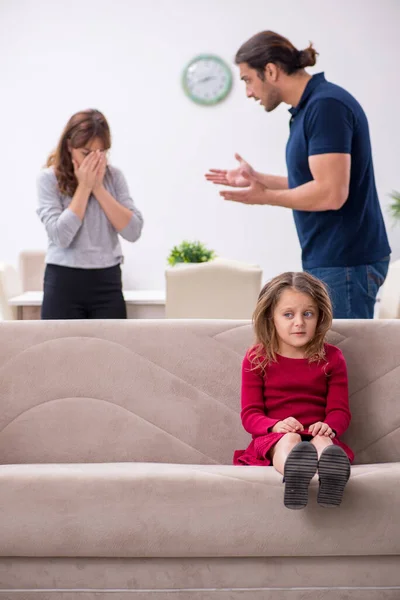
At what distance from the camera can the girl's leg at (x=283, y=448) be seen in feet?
5.75

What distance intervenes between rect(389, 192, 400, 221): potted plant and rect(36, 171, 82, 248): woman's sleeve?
374 centimetres

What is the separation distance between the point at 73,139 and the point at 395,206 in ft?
12.2

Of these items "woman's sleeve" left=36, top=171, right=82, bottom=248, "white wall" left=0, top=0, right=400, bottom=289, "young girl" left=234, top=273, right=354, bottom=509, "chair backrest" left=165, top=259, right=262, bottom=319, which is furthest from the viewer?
"white wall" left=0, top=0, right=400, bottom=289

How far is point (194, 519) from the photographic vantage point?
67.2 inches

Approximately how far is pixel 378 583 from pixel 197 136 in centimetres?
518

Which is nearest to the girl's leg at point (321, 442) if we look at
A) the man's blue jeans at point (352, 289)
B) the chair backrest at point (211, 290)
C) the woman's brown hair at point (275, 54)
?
the man's blue jeans at point (352, 289)

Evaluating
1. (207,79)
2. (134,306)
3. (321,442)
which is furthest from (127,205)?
(207,79)

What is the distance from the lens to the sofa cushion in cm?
170

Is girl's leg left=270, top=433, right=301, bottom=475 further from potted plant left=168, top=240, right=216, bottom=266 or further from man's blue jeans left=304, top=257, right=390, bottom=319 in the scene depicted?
potted plant left=168, top=240, right=216, bottom=266

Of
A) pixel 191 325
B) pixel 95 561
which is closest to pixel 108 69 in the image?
pixel 191 325

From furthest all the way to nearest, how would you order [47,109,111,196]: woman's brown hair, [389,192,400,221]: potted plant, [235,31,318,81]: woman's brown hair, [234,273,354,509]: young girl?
[389,192,400,221]: potted plant → [47,109,111,196]: woman's brown hair → [235,31,318,81]: woman's brown hair → [234,273,354,509]: young girl

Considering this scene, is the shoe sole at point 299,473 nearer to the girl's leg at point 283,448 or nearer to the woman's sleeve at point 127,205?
the girl's leg at point 283,448

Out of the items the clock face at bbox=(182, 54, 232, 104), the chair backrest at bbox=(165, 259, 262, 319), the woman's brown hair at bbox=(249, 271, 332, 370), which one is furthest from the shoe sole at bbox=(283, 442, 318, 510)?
the clock face at bbox=(182, 54, 232, 104)

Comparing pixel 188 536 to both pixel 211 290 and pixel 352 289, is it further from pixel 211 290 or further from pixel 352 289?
pixel 211 290
